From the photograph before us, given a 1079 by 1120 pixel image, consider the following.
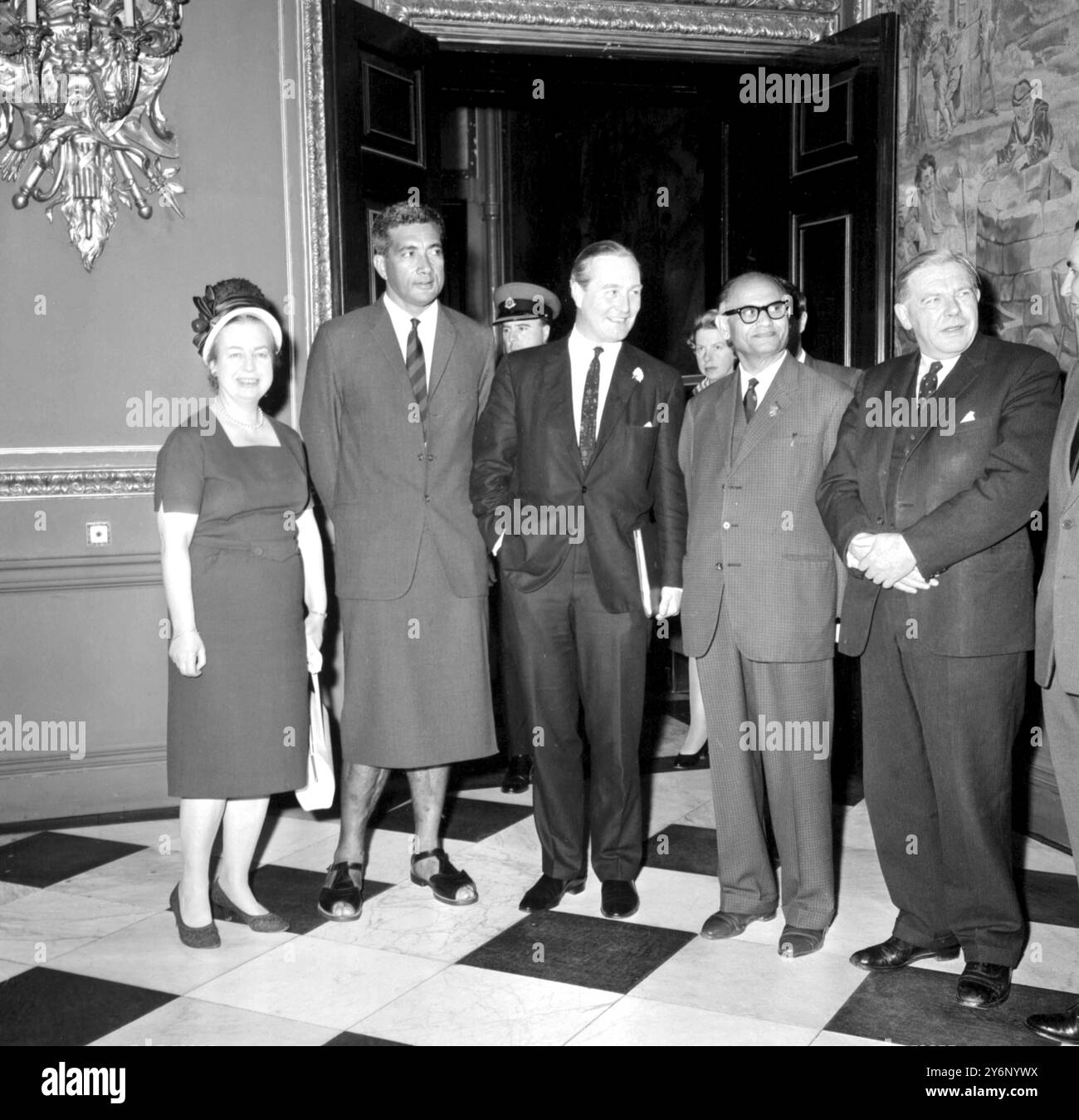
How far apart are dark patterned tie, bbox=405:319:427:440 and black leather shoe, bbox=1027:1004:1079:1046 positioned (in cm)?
223

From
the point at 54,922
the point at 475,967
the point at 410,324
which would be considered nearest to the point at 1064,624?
the point at 475,967

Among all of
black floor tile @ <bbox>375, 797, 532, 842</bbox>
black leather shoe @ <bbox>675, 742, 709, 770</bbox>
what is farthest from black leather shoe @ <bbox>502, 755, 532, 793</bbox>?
black leather shoe @ <bbox>675, 742, 709, 770</bbox>

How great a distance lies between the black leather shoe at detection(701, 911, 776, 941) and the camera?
3432mm

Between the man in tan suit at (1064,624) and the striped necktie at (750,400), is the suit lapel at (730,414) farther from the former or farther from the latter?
the man in tan suit at (1064,624)

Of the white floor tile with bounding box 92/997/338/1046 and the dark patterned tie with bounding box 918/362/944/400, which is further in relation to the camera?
the dark patterned tie with bounding box 918/362/944/400

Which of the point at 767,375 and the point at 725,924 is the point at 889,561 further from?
the point at 725,924

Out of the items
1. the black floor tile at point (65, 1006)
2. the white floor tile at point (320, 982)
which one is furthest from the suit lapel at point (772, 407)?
the black floor tile at point (65, 1006)

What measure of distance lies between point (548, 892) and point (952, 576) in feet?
5.02

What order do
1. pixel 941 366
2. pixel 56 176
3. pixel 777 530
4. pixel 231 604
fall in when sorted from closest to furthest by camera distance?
pixel 941 366
pixel 777 530
pixel 231 604
pixel 56 176

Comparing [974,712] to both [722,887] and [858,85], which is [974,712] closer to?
[722,887]

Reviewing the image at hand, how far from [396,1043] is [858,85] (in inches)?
161

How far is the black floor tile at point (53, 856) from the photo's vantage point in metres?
4.14

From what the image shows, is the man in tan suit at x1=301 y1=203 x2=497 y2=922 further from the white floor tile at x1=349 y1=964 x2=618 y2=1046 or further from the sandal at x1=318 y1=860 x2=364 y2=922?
the white floor tile at x1=349 y1=964 x2=618 y2=1046

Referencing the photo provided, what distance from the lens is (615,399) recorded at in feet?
11.8
